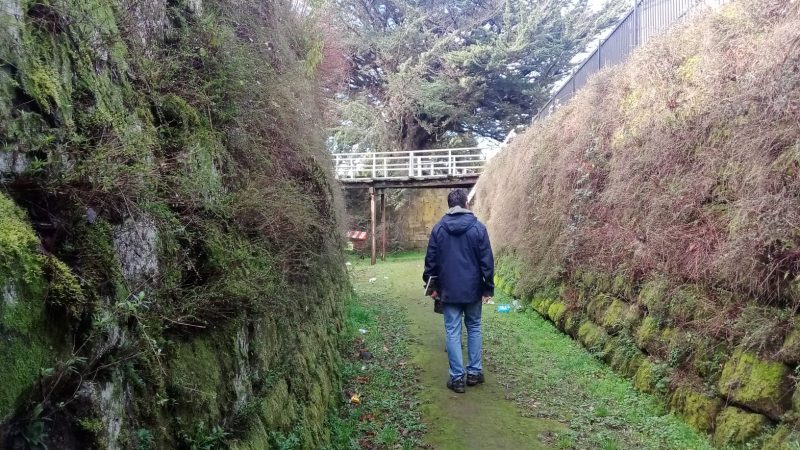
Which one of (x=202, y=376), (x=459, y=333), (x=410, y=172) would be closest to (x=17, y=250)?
A: (x=202, y=376)

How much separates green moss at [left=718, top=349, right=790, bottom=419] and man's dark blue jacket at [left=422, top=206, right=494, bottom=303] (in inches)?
77.4

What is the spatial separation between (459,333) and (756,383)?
226 centimetres

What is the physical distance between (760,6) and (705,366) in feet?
10.5

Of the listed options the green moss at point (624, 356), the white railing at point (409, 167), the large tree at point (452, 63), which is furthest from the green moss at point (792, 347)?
the large tree at point (452, 63)

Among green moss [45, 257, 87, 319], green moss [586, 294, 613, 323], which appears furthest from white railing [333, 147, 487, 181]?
green moss [45, 257, 87, 319]

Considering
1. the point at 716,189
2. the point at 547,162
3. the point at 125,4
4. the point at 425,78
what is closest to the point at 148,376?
the point at 125,4

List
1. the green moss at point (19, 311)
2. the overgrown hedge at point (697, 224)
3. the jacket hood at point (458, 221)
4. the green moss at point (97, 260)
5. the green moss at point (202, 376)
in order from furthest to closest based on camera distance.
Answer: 1. the jacket hood at point (458, 221)
2. the overgrown hedge at point (697, 224)
3. the green moss at point (202, 376)
4. the green moss at point (97, 260)
5. the green moss at point (19, 311)

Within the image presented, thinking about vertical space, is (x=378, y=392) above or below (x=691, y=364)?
below

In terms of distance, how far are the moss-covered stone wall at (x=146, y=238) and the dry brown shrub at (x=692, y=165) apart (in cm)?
306

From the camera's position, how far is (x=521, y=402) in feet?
13.8

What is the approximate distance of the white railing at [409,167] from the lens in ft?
62.9

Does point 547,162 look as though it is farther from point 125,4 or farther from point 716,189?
point 125,4

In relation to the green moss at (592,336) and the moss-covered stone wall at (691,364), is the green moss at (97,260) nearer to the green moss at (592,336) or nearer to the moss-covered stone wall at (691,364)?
the moss-covered stone wall at (691,364)

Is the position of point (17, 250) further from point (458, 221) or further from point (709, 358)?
point (709, 358)
